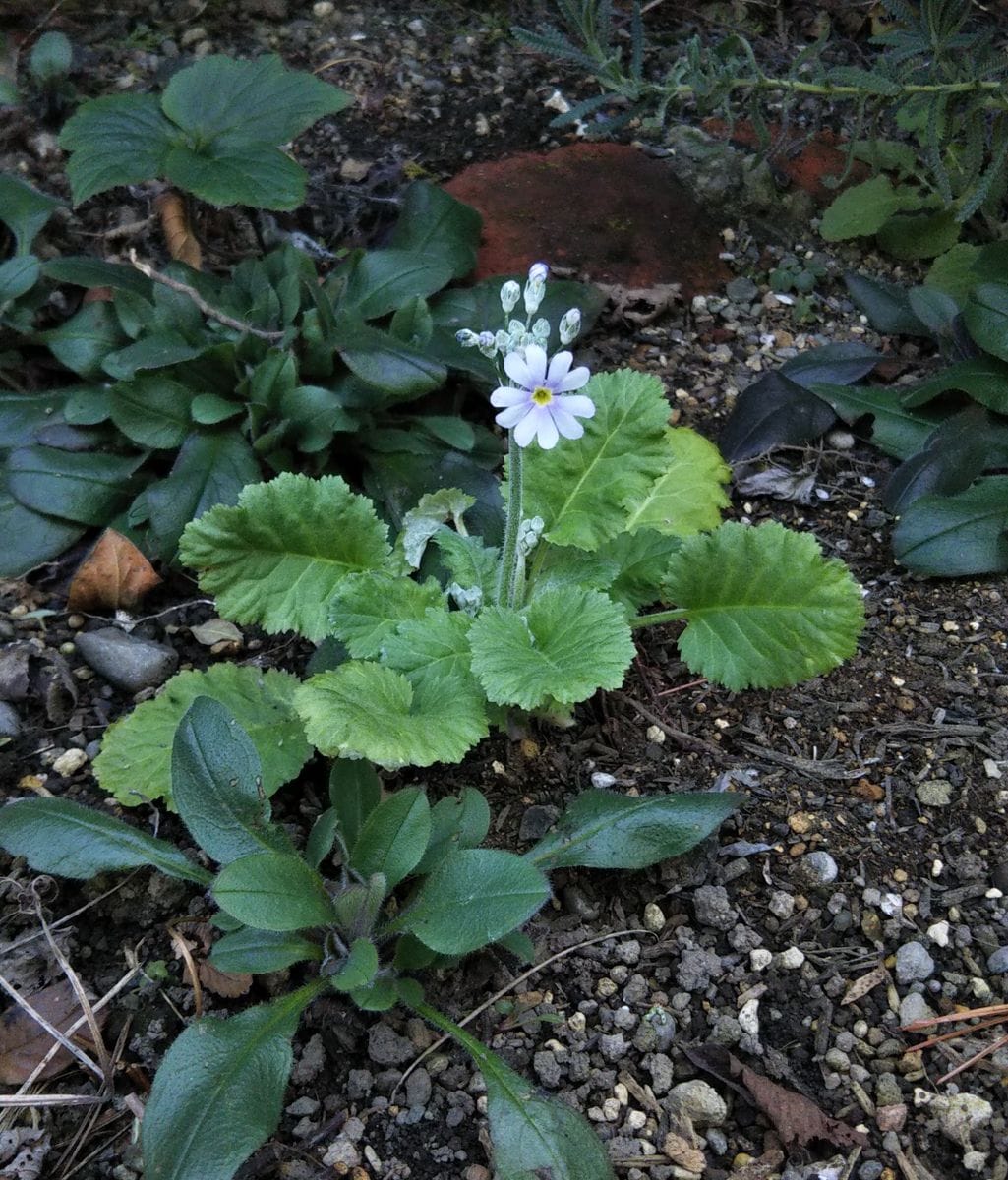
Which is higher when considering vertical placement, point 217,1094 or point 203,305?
point 203,305

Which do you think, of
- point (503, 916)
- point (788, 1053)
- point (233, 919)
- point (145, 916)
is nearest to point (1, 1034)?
point (145, 916)

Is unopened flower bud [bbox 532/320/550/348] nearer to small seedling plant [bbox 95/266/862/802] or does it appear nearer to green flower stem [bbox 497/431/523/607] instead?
small seedling plant [bbox 95/266/862/802]

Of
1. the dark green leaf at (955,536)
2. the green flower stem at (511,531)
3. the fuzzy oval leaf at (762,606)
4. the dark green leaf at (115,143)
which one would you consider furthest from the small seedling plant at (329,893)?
the dark green leaf at (115,143)

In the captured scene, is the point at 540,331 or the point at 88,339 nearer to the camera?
the point at 540,331

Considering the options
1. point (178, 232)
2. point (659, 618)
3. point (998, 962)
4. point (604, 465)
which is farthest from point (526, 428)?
point (178, 232)

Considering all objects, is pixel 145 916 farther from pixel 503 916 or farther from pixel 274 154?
pixel 274 154

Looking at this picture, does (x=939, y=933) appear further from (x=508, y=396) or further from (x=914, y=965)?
(x=508, y=396)
